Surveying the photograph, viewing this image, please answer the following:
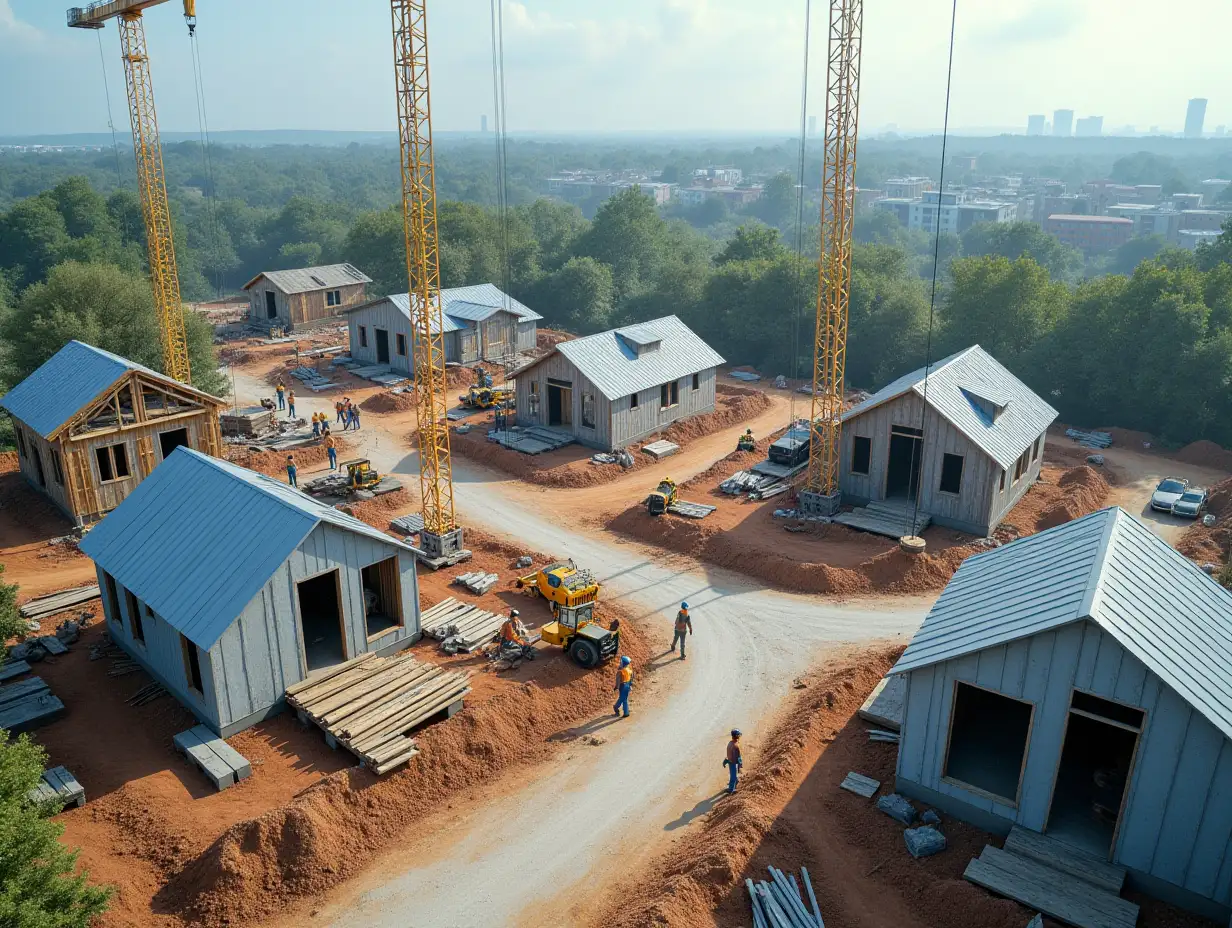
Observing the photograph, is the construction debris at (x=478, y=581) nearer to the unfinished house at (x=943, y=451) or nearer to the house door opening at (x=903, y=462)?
the unfinished house at (x=943, y=451)

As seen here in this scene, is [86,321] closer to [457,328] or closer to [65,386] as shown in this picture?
[65,386]

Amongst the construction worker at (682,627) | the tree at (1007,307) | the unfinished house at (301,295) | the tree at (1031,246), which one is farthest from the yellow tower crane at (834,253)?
the tree at (1031,246)

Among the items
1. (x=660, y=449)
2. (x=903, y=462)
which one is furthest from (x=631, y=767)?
(x=660, y=449)

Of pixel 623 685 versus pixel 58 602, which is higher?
pixel 623 685

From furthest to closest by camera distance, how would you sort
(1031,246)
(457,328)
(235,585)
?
1. (1031,246)
2. (457,328)
3. (235,585)

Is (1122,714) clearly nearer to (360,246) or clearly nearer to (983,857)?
(983,857)

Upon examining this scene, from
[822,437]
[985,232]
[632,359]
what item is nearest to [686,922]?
[822,437]

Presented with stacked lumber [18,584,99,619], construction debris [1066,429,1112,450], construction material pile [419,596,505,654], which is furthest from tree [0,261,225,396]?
construction debris [1066,429,1112,450]
